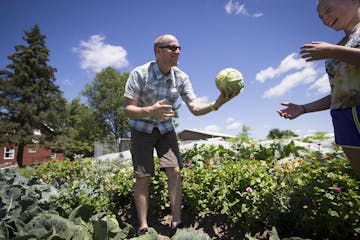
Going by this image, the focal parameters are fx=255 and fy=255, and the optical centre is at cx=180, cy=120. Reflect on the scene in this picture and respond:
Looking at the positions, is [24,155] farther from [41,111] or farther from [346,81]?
[346,81]

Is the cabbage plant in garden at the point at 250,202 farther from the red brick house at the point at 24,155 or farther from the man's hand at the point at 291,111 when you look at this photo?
the red brick house at the point at 24,155

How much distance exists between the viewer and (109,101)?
3319 cm

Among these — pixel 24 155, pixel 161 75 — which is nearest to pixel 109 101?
pixel 24 155

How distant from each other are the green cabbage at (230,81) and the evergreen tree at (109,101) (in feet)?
101

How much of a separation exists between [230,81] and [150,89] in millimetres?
908

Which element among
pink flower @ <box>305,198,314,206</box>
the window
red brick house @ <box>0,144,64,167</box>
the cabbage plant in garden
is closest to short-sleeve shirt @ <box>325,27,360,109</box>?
the cabbage plant in garden

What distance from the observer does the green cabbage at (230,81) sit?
8.66ft

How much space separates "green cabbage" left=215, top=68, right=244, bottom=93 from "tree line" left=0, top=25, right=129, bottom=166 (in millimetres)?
26408

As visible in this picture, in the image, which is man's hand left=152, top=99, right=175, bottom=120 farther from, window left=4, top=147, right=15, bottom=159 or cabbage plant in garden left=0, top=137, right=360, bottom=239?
window left=4, top=147, right=15, bottom=159

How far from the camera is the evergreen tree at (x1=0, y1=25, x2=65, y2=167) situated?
80.8 ft

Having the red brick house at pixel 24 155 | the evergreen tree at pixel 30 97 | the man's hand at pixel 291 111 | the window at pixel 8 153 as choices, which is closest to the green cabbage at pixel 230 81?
the man's hand at pixel 291 111

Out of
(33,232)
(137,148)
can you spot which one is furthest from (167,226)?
(33,232)

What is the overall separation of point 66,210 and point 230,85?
221cm

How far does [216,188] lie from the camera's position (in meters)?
2.90
